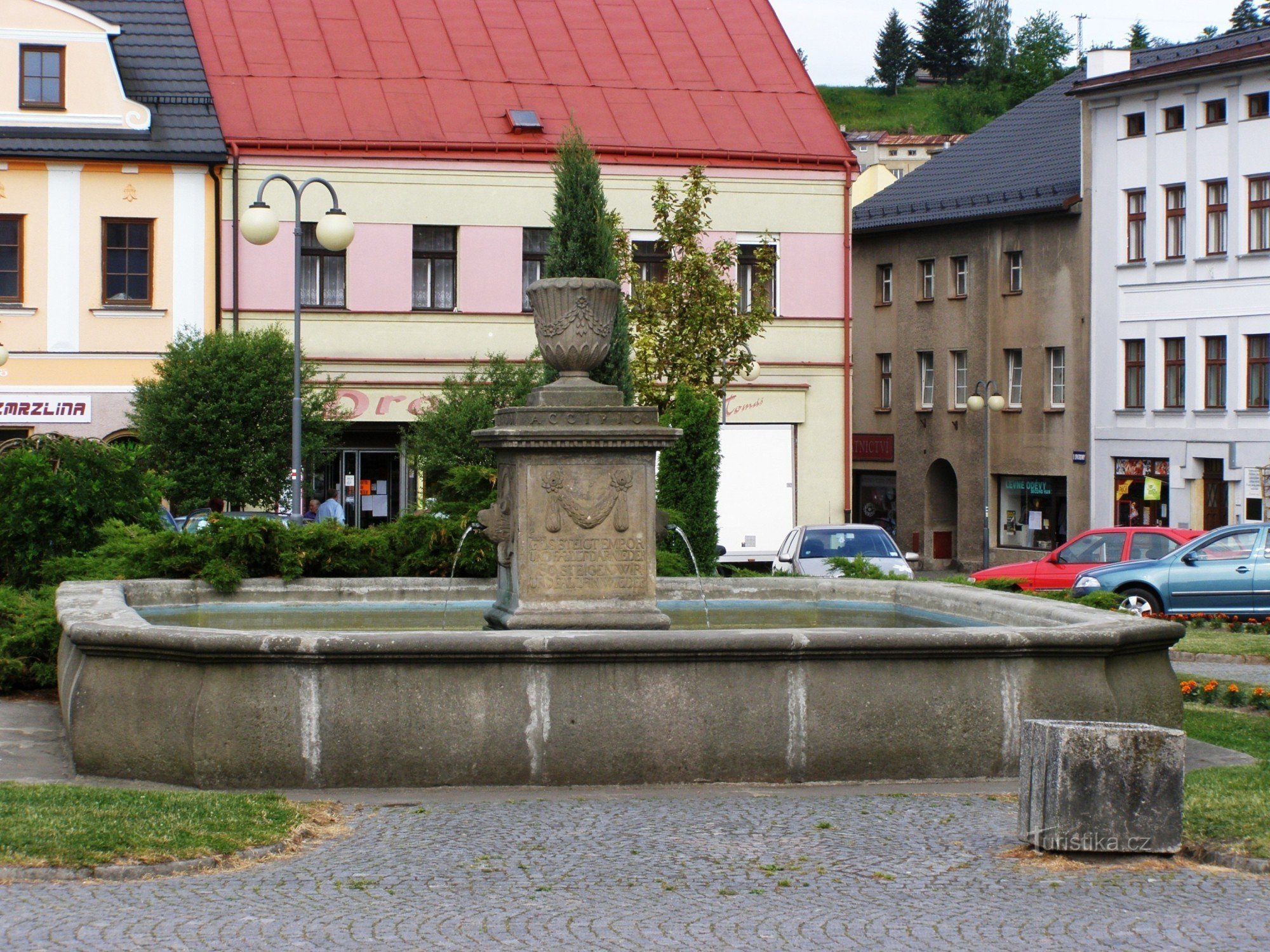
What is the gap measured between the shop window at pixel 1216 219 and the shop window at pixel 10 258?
86.0 feet

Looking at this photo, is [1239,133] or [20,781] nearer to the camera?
[20,781]

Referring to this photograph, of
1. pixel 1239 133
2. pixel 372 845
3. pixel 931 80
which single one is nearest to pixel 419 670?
pixel 372 845

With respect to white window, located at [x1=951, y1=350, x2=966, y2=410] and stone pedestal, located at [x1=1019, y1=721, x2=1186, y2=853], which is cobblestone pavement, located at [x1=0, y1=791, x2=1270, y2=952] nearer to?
stone pedestal, located at [x1=1019, y1=721, x2=1186, y2=853]

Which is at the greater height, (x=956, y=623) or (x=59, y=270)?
(x=59, y=270)

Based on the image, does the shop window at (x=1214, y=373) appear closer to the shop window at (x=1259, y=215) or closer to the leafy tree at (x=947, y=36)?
the shop window at (x=1259, y=215)

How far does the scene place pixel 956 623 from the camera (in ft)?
42.9

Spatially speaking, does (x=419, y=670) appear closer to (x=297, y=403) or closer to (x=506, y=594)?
(x=506, y=594)

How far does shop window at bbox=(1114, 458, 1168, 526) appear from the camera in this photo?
43500 mm

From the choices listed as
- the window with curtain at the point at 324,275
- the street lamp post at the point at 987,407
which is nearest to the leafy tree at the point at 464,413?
the window with curtain at the point at 324,275

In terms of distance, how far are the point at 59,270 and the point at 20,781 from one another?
2448 cm

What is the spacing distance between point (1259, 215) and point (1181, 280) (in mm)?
→ 2491

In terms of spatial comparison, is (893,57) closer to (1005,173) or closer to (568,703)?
(1005,173)

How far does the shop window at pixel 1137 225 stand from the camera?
1762 inches

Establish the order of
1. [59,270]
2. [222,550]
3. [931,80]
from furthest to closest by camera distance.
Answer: [931,80], [59,270], [222,550]
